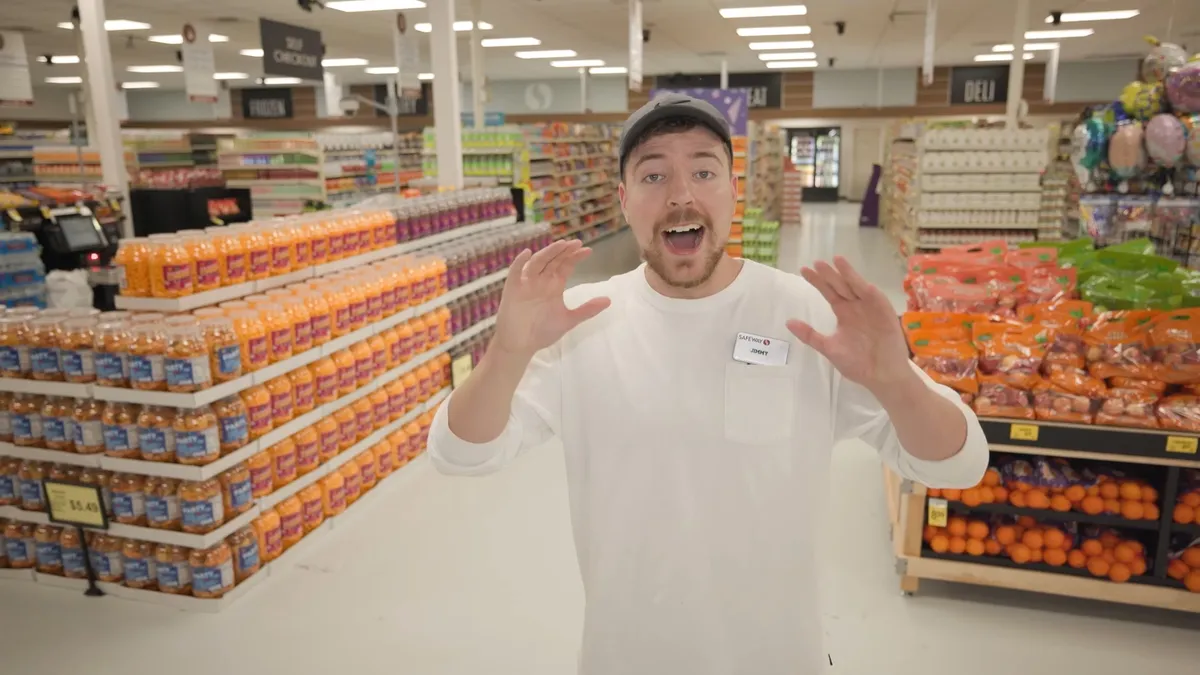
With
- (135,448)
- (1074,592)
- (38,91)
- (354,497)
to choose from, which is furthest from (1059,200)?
(38,91)

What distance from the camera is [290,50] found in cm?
864

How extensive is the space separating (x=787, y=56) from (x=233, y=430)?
1675 centimetres

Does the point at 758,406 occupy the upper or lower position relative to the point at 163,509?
upper

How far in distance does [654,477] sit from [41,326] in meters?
3.28

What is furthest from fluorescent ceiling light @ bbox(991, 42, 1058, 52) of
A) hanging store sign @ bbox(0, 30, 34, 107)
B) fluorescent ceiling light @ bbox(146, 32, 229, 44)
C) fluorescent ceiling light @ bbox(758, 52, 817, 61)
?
hanging store sign @ bbox(0, 30, 34, 107)

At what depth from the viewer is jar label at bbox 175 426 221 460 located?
346 cm

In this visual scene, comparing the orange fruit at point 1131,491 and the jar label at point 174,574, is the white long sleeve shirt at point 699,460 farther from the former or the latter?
the jar label at point 174,574

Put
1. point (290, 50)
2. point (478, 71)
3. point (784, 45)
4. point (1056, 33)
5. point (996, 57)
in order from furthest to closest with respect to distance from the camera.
→ 1. point (996, 57)
2. point (784, 45)
3. point (1056, 33)
4. point (478, 71)
5. point (290, 50)

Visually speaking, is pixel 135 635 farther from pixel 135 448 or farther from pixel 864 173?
pixel 864 173

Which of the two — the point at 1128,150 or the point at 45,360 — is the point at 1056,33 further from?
the point at 45,360

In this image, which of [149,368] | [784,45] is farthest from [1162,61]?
[784,45]

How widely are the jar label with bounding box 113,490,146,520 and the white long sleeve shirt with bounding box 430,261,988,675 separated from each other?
2.71 meters

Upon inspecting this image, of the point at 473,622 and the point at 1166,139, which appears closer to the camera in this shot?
the point at 473,622

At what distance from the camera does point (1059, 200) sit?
1369 cm
